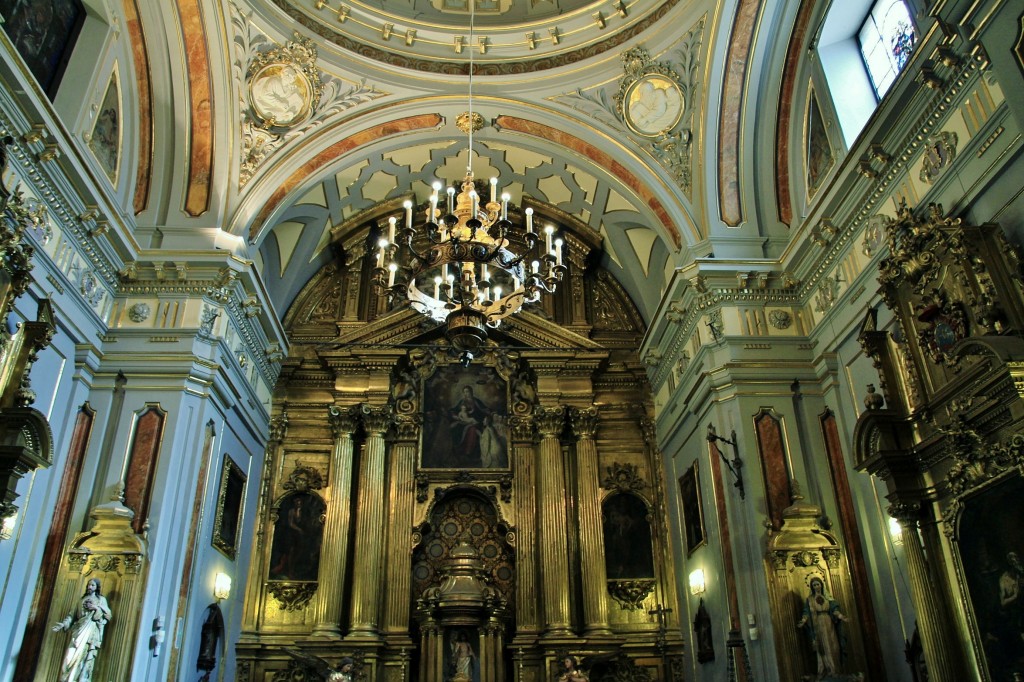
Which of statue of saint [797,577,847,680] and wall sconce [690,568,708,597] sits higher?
wall sconce [690,568,708,597]

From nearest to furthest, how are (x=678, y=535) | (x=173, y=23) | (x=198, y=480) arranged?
(x=198, y=480) < (x=173, y=23) < (x=678, y=535)

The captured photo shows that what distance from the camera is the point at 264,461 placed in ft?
40.3

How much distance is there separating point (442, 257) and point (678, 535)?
21.1 ft

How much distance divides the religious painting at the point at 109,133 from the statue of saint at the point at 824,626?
921 centimetres

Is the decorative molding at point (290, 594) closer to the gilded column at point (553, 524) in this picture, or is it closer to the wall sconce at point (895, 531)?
the gilded column at point (553, 524)

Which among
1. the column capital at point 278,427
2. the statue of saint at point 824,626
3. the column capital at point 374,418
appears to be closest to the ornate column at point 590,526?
the column capital at point 374,418

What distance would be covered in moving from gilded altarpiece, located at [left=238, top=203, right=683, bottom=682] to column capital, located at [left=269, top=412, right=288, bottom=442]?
1.3 inches

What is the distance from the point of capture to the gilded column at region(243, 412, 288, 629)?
37.8 ft

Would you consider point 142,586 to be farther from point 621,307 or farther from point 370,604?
point 621,307

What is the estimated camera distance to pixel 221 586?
1020 centimetres

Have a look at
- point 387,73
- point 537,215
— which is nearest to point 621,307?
point 537,215

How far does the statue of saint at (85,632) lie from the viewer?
24.3 ft

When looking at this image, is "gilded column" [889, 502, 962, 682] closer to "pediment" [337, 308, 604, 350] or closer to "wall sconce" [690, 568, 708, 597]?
"wall sconce" [690, 568, 708, 597]

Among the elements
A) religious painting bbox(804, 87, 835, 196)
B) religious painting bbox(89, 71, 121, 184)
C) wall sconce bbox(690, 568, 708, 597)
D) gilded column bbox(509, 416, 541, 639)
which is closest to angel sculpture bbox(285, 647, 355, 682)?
gilded column bbox(509, 416, 541, 639)
